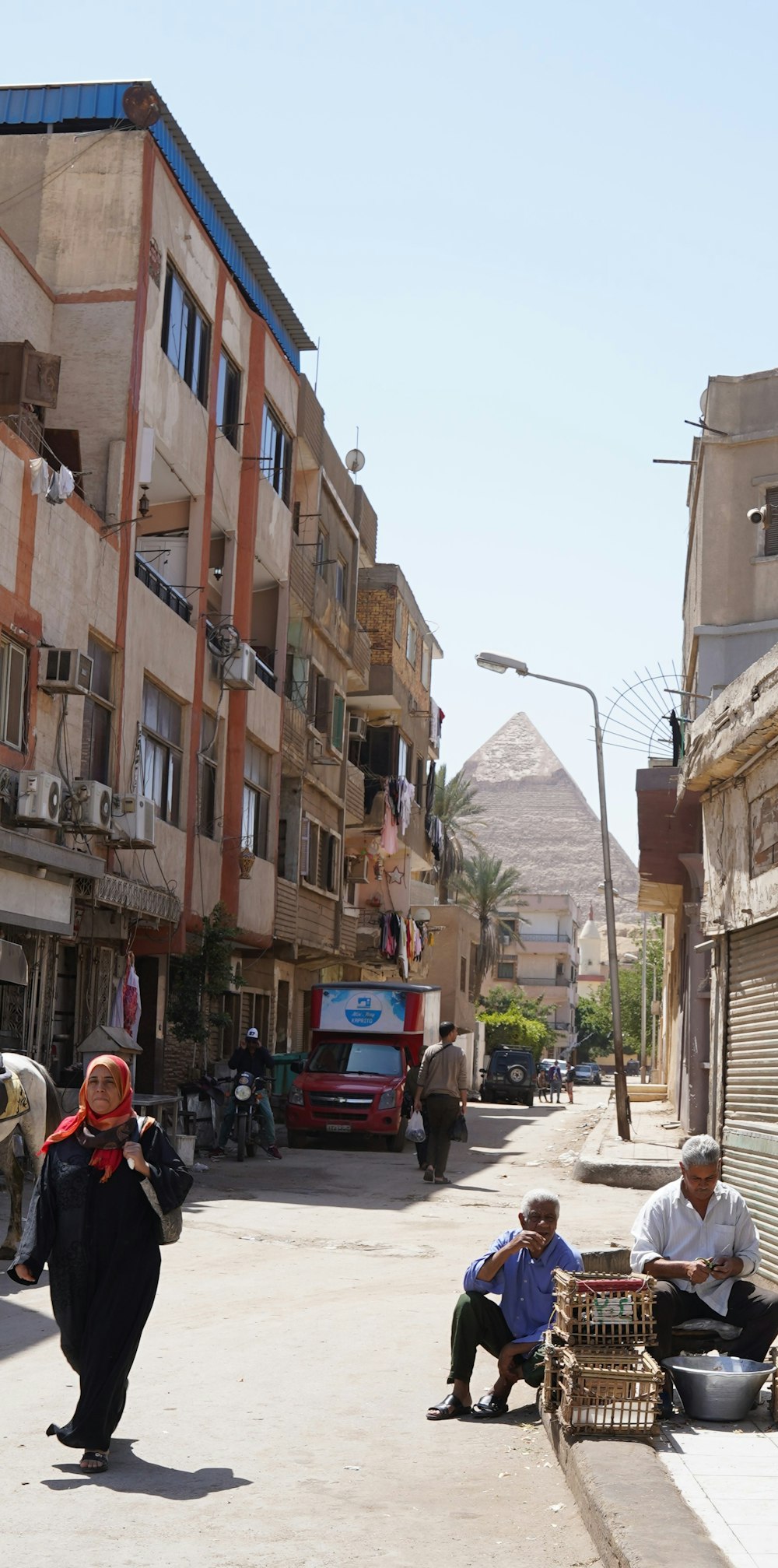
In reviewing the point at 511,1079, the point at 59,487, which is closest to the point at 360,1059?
the point at 59,487

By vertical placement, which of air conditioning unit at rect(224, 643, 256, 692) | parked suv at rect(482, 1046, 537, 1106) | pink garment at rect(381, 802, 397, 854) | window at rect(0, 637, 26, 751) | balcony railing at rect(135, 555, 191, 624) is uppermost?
balcony railing at rect(135, 555, 191, 624)

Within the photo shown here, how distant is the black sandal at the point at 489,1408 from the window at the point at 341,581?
31405mm

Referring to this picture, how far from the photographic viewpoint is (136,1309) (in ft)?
23.6

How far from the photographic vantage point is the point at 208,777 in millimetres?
27984

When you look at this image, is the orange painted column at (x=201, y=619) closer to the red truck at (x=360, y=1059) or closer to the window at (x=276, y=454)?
the window at (x=276, y=454)

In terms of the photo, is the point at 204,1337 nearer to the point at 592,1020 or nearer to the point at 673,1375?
the point at 673,1375

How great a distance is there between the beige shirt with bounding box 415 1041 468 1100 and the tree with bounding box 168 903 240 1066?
575cm

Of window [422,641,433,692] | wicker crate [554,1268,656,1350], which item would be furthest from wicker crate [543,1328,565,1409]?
window [422,641,433,692]

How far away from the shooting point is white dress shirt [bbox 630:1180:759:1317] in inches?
321

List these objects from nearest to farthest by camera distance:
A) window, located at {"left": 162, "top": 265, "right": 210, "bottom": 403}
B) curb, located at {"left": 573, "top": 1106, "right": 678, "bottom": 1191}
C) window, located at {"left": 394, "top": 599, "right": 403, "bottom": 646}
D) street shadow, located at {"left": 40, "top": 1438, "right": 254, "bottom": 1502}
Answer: street shadow, located at {"left": 40, "top": 1438, "right": 254, "bottom": 1502} → curb, located at {"left": 573, "top": 1106, "right": 678, "bottom": 1191} → window, located at {"left": 162, "top": 265, "right": 210, "bottom": 403} → window, located at {"left": 394, "top": 599, "right": 403, "bottom": 646}

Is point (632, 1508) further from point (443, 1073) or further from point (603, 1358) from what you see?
point (443, 1073)

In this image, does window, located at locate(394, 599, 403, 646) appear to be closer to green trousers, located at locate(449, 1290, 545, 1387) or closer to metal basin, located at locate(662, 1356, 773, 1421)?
green trousers, located at locate(449, 1290, 545, 1387)

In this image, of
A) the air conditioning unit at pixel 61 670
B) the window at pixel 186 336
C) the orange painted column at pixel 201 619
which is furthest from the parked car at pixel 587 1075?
the air conditioning unit at pixel 61 670

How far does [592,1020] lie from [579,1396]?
14274 cm
